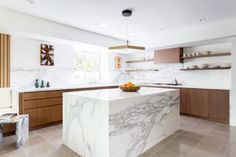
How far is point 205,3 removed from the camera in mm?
2758

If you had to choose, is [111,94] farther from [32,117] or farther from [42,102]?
[32,117]

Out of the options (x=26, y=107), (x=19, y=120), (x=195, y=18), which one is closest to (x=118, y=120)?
(x=19, y=120)

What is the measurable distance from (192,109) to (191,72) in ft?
3.96

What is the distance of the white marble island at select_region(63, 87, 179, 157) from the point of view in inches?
76.5

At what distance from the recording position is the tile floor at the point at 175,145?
235cm

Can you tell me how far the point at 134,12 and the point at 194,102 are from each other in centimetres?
306

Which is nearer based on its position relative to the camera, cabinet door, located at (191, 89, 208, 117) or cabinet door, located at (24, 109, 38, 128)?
cabinet door, located at (24, 109, 38, 128)

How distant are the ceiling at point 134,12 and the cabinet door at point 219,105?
72.9 inches

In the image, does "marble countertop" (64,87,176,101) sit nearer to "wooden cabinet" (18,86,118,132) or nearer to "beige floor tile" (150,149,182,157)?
"beige floor tile" (150,149,182,157)

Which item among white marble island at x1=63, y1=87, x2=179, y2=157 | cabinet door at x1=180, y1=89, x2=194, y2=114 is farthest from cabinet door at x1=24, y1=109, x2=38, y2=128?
cabinet door at x1=180, y1=89, x2=194, y2=114

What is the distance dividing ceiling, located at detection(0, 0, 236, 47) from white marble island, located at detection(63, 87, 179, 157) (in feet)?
5.47

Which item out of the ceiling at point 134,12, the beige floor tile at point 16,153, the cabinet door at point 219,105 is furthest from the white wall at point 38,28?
the cabinet door at point 219,105

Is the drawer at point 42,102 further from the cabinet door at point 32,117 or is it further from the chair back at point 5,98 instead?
the chair back at point 5,98

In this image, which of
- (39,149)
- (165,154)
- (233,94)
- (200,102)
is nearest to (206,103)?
(200,102)
